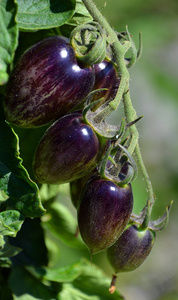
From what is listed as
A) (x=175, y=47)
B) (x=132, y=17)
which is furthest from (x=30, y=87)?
(x=175, y=47)

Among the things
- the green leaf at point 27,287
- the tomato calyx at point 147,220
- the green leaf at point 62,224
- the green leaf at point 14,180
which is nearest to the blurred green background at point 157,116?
the green leaf at point 62,224

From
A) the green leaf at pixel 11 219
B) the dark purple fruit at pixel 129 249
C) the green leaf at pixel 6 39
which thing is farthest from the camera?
the dark purple fruit at pixel 129 249

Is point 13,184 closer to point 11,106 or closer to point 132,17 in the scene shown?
point 11,106

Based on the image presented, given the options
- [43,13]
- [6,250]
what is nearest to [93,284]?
[6,250]

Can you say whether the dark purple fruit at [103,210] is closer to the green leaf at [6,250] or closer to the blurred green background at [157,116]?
the green leaf at [6,250]

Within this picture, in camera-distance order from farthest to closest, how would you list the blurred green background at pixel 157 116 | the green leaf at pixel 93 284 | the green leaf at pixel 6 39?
1. the blurred green background at pixel 157 116
2. the green leaf at pixel 93 284
3. the green leaf at pixel 6 39

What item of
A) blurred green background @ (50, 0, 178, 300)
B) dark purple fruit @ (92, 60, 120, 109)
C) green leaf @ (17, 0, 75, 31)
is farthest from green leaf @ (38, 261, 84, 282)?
blurred green background @ (50, 0, 178, 300)
